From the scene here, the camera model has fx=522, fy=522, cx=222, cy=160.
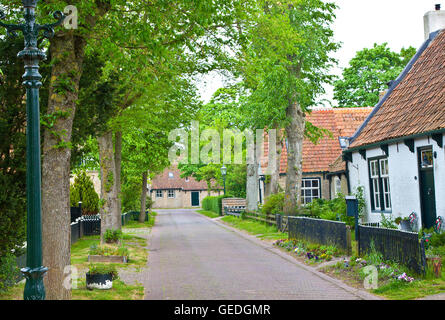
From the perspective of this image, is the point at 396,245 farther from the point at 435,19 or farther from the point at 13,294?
the point at 435,19

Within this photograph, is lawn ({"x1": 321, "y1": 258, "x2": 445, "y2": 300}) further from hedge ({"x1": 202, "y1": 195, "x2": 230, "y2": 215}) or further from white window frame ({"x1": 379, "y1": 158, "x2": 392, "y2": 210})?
hedge ({"x1": 202, "y1": 195, "x2": 230, "y2": 215})

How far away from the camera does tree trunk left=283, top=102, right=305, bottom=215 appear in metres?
24.9

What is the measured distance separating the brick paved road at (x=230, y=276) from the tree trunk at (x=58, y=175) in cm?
228

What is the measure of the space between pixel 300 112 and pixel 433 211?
10416 mm

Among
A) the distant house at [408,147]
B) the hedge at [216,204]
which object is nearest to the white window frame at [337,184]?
the distant house at [408,147]

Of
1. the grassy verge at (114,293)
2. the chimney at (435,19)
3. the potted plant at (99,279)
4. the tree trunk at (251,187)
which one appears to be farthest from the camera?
the tree trunk at (251,187)

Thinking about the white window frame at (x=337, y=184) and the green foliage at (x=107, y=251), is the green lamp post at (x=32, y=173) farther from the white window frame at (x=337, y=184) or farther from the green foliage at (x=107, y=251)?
the white window frame at (x=337, y=184)

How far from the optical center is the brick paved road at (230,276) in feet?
35.1

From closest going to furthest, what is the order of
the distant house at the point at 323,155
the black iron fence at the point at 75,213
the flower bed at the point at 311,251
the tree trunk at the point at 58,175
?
the tree trunk at the point at 58,175 < the flower bed at the point at 311,251 < the black iron fence at the point at 75,213 < the distant house at the point at 323,155

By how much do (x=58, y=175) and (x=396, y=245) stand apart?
24.9 feet

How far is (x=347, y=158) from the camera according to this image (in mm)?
22719

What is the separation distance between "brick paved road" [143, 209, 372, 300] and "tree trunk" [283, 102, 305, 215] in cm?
492

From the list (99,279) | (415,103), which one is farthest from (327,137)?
(99,279)
